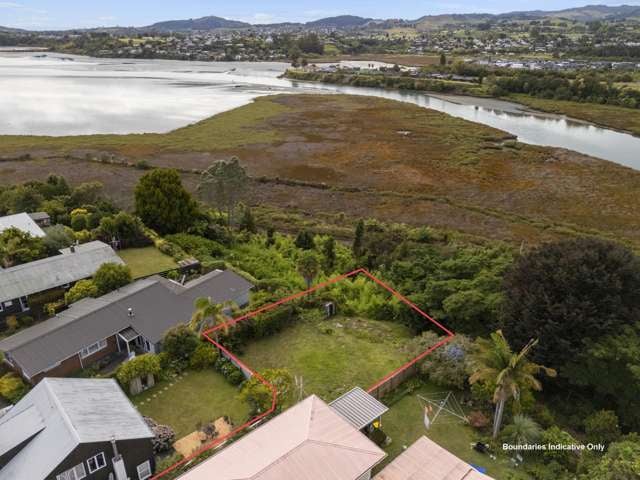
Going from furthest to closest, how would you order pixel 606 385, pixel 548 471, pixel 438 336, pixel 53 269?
pixel 53 269 < pixel 438 336 < pixel 606 385 < pixel 548 471

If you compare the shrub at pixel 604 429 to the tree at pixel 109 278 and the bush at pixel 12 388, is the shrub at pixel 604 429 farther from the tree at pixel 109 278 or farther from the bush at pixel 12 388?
the tree at pixel 109 278

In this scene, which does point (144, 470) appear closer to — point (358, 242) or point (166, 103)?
point (358, 242)

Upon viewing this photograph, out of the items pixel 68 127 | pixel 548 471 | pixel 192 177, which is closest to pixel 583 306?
pixel 548 471

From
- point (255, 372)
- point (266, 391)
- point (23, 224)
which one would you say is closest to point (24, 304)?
point (23, 224)

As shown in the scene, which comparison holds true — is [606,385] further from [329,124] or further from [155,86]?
[155,86]

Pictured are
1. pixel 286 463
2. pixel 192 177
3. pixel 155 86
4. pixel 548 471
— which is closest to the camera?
pixel 286 463

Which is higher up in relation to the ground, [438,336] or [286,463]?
[286,463]
